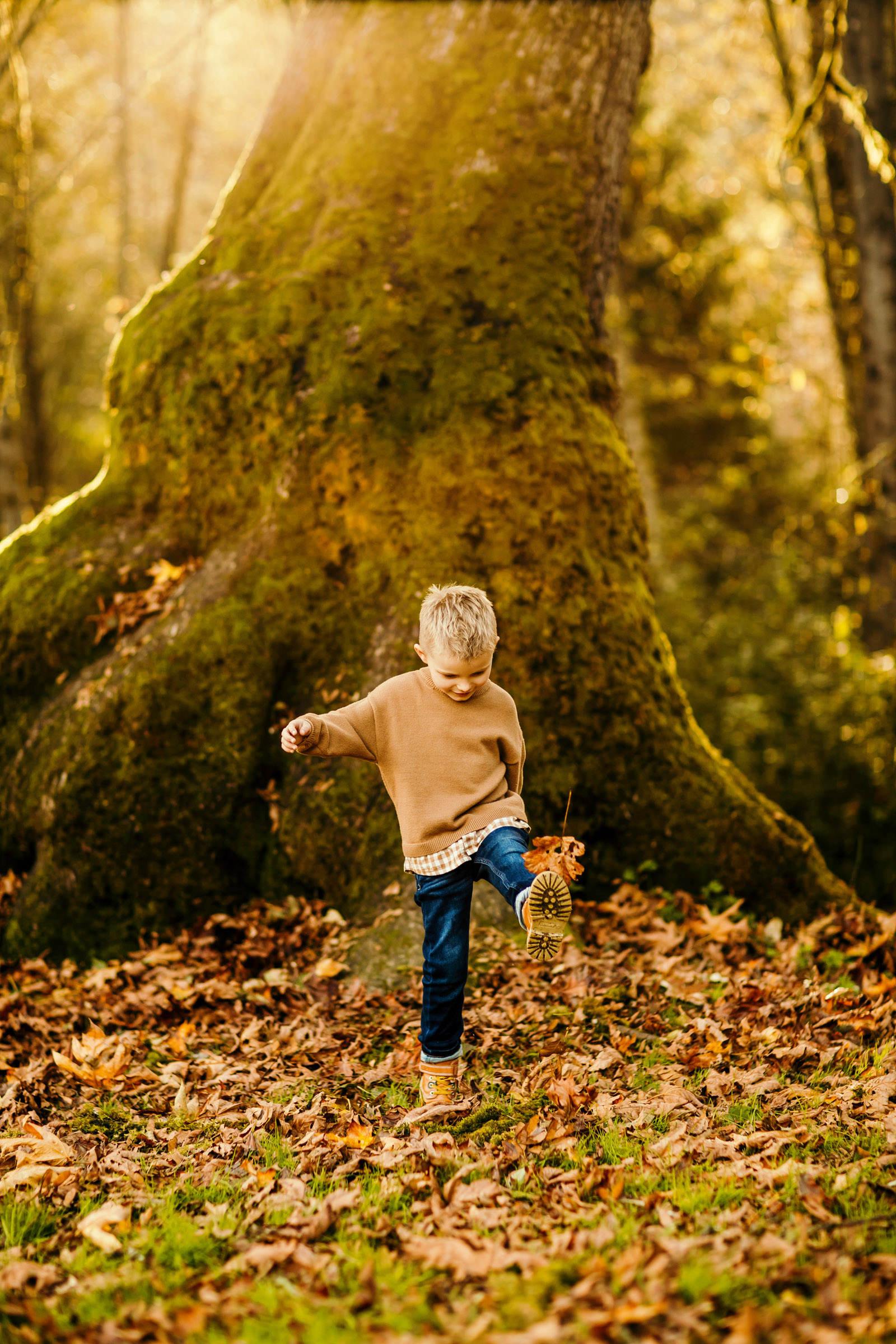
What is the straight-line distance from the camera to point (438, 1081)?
3.63 metres

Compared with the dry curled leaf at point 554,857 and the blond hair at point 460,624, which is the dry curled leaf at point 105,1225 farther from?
the blond hair at point 460,624

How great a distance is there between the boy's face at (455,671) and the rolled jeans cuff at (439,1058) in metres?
1.33

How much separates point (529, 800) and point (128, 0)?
665 inches

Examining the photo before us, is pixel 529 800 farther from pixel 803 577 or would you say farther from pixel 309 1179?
pixel 803 577

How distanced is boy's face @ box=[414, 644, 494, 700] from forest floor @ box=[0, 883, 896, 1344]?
154 cm

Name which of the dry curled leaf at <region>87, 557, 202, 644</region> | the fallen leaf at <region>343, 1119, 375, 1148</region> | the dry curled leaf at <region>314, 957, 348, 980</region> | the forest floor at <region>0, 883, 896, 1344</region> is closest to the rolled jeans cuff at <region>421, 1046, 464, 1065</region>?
the forest floor at <region>0, 883, 896, 1344</region>

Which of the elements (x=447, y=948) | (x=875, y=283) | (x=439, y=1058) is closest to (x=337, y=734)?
(x=447, y=948)

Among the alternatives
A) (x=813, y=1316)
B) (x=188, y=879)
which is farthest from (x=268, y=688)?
(x=813, y=1316)

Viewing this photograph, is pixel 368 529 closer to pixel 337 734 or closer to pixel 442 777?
pixel 337 734

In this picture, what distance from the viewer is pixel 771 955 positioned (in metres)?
5.03

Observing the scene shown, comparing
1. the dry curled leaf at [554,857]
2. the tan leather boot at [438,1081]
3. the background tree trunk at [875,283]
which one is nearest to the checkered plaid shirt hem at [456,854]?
the dry curled leaf at [554,857]

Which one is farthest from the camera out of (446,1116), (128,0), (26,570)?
(128,0)

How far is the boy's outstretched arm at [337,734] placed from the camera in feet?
11.4

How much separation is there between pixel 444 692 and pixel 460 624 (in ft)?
1.11
